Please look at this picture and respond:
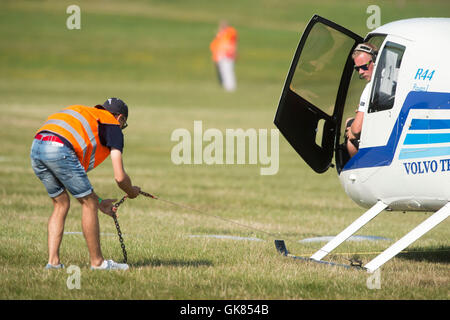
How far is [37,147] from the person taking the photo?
736 centimetres

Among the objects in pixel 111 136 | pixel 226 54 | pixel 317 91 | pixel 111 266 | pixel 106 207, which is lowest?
pixel 111 266

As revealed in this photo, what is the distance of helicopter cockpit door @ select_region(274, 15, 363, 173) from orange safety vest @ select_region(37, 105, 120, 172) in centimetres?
229

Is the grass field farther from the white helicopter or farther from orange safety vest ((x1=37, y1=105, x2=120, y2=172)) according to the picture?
orange safety vest ((x1=37, y1=105, x2=120, y2=172))

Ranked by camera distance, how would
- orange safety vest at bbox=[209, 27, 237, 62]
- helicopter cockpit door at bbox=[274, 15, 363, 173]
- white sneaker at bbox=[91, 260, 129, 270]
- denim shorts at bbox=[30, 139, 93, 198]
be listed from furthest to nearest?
orange safety vest at bbox=[209, 27, 237, 62]
helicopter cockpit door at bbox=[274, 15, 363, 173]
white sneaker at bbox=[91, 260, 129, 270]
denim shorts at bbox=[30, 139, 93, 198]

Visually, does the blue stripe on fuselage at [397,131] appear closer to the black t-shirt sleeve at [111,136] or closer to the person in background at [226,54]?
the black t-shirt sleeve at [111,136]

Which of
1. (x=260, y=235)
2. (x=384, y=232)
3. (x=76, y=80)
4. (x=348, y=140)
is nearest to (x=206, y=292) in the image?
(x=348, y=140)

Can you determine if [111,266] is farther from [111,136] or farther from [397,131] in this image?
[397,131]

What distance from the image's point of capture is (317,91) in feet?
Answer: 29.7

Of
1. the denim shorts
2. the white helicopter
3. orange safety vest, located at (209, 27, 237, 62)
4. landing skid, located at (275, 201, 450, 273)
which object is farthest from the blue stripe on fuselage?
orange safety vest, located at (209, 27, 237, 62)

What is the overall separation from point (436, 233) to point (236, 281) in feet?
16.9

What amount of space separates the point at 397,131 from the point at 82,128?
3024 millimetres

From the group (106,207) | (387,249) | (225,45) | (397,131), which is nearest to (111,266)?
(106,207)

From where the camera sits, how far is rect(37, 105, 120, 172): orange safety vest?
24.0ft

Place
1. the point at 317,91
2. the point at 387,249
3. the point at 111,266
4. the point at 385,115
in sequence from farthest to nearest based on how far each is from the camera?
the point at 317,91
the point at 385,115
the point at 387,249
the point at 111,266
